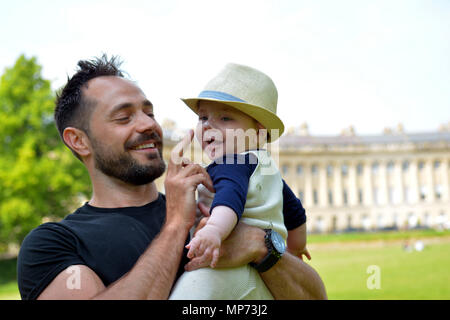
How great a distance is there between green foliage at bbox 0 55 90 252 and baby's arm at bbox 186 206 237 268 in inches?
669

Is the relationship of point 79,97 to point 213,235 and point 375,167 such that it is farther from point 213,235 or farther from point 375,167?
point 375,167

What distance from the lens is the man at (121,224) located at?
2135mm

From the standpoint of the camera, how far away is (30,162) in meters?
17.8

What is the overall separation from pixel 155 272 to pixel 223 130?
83 centimetres

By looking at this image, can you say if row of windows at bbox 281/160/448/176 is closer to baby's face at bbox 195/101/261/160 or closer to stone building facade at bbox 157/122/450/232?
stone building facade at bbox 157/122/450/232

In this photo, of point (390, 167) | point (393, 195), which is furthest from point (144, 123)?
point (390, 167)

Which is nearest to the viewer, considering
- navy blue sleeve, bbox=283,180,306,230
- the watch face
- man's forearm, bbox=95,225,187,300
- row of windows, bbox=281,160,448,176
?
man's forearm, bbox=95,225,187,300

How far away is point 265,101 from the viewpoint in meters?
2.57

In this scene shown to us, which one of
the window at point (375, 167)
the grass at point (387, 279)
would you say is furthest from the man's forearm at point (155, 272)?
the window at point (375, 167)

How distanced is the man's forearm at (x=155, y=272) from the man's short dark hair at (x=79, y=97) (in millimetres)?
944

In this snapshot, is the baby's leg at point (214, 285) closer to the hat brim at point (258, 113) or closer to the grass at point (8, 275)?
the hat brim at point (258, 113)

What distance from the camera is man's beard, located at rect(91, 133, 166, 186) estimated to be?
2.55m

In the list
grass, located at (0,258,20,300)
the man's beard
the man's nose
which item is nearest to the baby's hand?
the man's beard

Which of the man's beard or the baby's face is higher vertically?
the baby's face
